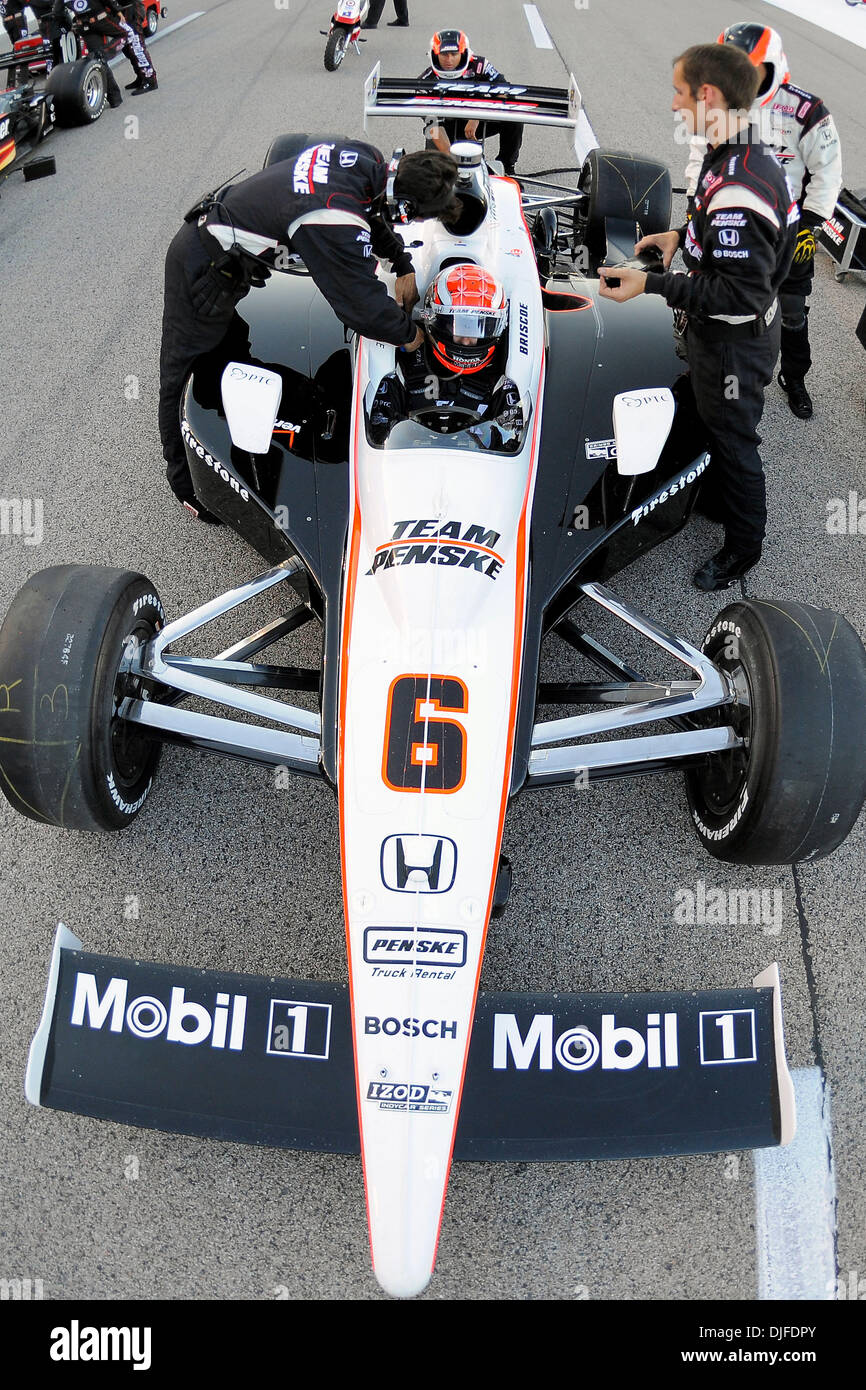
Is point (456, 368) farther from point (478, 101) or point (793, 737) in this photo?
point (478, 101)

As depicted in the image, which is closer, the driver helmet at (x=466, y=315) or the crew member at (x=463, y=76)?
the driver helmet at (x=466, y=315)

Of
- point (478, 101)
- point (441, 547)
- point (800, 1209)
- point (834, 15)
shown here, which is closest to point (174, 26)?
A: point (478, 101)

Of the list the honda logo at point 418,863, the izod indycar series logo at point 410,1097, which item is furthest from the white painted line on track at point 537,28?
the izod indycar series logo at point 410,1097

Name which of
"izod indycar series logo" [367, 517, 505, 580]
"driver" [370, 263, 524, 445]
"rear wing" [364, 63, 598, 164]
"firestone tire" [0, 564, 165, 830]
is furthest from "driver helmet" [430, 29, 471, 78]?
"firestone tire" [0, 564, 165, 830]

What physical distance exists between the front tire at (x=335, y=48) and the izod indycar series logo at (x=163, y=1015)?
10.3m

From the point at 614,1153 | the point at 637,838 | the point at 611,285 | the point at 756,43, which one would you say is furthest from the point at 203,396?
the point at 614,1153

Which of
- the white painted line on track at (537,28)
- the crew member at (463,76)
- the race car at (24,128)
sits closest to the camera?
the crew member at (463,76)

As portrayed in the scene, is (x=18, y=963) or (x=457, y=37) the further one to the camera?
(x=457, y=37)

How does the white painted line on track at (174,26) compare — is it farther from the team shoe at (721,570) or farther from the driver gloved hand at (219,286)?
the team shoe at (721,570)

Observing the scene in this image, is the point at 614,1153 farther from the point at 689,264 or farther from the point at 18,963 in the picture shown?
the point at 689,264

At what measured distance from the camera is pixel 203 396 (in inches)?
143

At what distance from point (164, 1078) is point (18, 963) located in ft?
2.70

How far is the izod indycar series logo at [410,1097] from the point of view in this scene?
220cm

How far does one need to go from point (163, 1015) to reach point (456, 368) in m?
2.18
